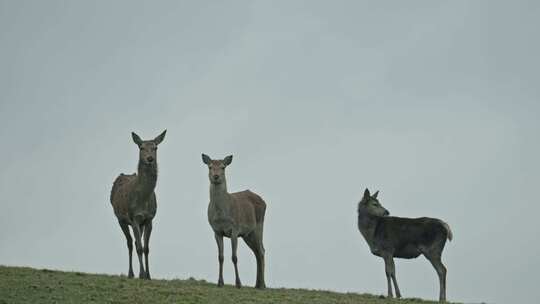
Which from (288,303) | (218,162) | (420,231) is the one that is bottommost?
(288,303)

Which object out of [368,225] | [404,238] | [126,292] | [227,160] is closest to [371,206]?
[368,225]

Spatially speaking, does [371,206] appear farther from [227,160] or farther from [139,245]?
[139,245]

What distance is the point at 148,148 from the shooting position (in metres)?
25.2

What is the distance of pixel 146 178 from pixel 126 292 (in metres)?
4.87

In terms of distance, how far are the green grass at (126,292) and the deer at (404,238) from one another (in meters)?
2.60

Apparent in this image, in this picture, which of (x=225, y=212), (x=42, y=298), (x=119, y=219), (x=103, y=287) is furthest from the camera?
(x=119, y=219)

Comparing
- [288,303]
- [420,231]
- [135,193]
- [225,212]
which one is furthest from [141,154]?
[420,231]

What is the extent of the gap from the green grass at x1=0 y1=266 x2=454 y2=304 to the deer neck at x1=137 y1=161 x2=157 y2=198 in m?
2.66

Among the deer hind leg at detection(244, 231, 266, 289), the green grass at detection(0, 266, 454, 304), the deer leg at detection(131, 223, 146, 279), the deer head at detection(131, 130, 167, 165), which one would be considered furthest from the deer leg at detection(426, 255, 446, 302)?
the deer head at detection(131, 130, 167, 165)

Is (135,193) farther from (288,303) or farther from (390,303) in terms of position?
(390,303)

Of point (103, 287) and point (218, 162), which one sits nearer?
point (103, 287)

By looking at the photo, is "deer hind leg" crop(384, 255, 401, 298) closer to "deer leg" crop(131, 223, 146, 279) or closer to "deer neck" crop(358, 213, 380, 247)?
"deer neck" crop(358, 213, 380, 247)

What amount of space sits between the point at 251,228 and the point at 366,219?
403 cm

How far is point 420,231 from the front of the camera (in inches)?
1029
